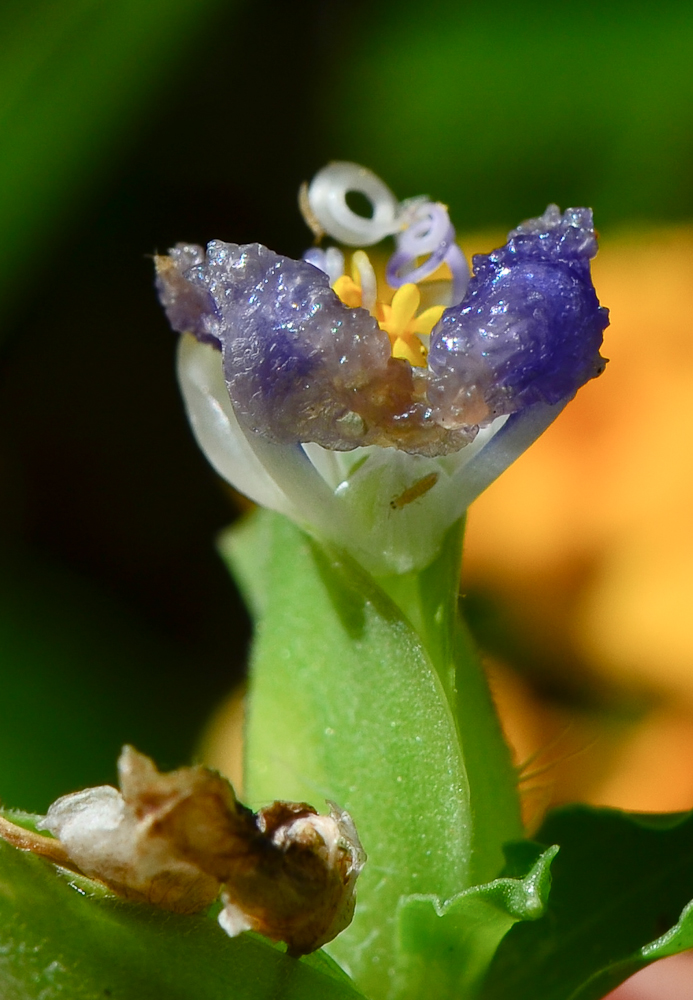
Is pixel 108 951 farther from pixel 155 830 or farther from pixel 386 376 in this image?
pixel 386 376

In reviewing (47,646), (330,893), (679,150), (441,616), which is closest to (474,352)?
(441,616)

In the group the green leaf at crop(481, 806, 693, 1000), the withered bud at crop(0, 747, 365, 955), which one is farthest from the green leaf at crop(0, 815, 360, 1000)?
the green leaf at crop(481, 806, 693, 1000)

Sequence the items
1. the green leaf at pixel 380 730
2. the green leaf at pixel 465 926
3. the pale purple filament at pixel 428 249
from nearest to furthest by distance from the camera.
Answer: the green leaf at pixel 465 926, the green leaf at pixel 380 730, the pale purple filament at pixel 428 249

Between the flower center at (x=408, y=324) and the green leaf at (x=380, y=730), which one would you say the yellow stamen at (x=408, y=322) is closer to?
the flower center at (x=408, y=324)

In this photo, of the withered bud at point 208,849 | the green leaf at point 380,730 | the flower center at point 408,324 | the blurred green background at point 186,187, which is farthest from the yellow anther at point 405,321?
the blurred green background at point 186,187

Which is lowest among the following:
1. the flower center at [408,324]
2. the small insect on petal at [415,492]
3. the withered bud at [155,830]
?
the withered bud at [155,830]

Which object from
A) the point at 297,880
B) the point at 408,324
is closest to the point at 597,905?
the point at 297,880

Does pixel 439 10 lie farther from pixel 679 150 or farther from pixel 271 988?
pixel 271 988
